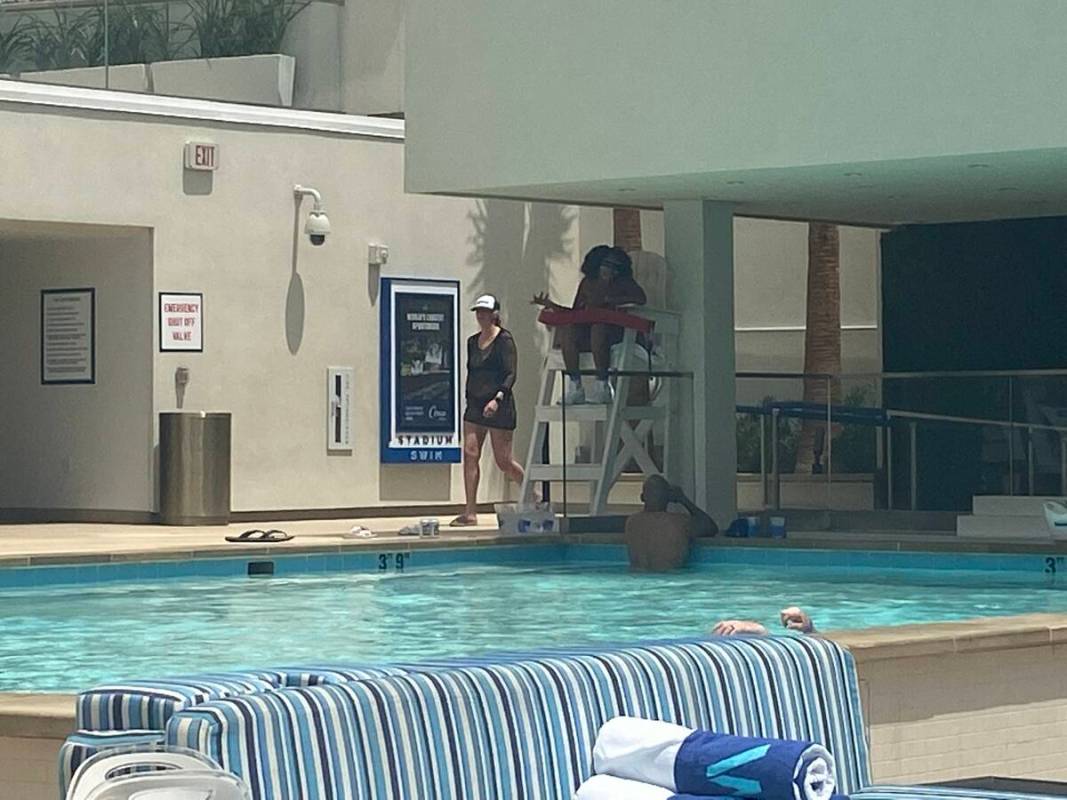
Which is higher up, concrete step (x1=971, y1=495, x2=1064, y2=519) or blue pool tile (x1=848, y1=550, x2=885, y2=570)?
concrete step (x1=971, y1=495, x2=1064, y2=519)

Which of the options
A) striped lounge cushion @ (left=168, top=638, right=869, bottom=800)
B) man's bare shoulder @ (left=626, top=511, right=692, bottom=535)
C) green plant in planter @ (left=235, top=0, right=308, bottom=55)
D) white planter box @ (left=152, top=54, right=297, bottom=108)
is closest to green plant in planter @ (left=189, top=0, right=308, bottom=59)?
green plant in planter @ (left=235, top=0, right=308, bottom=55)

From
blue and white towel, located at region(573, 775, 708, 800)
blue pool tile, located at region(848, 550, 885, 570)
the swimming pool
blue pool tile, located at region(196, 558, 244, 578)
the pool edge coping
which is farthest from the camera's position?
blue pool tile, located at region(848, 550, 885, 570)

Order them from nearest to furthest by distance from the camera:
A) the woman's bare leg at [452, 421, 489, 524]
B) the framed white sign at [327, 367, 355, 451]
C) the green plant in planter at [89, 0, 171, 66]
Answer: the green plant in planter at [89, 0, 171, 66]
the woman's bare leg at [452, 421, 489, 524]
the framed white sign at [327, 367, 355, 451]

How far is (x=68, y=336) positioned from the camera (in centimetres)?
1911

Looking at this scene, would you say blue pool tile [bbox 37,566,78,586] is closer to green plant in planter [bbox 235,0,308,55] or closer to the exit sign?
the exit sign

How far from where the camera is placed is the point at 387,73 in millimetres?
19531

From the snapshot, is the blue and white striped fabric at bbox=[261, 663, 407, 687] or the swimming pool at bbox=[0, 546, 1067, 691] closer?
the blue and white striped fabric at bbox=[261, 663, 407, 687]

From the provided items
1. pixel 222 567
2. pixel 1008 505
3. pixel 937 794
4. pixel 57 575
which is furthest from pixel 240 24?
pixel 937 794

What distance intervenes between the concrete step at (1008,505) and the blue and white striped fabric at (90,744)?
39.0 ft

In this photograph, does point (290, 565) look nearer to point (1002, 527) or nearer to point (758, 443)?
point (758, 443)

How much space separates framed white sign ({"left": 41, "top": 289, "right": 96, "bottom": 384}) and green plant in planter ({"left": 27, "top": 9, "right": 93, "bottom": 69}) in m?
2.22

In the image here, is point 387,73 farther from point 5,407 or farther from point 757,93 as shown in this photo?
point 757,93

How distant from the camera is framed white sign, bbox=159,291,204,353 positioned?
18.4 meters

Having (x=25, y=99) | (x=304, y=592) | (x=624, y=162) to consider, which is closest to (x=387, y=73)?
(x=25, y=99)
